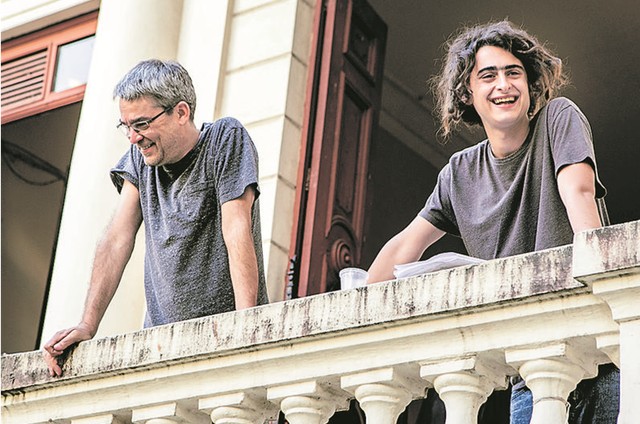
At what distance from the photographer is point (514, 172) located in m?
3.76

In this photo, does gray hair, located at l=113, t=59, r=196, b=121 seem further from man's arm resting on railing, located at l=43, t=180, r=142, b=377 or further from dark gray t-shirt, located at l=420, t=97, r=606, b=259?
dark gray t-shirt, located at l=420, t=97, r=606, b=259

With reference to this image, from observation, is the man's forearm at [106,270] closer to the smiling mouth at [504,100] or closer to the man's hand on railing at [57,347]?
the man's hand on railing at [57,347]

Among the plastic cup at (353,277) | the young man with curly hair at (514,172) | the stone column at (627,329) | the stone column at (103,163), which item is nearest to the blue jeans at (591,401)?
the young man with curly hair at (514,172)

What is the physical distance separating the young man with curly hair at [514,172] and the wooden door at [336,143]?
6.94 feet

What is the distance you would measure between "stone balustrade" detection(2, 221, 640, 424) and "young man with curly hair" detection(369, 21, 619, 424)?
0.45 metres

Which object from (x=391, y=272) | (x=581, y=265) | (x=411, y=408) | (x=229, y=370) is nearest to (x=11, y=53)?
(x=411, y=408)

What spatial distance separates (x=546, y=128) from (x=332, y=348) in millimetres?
934

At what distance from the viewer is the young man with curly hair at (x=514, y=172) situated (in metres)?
3.50

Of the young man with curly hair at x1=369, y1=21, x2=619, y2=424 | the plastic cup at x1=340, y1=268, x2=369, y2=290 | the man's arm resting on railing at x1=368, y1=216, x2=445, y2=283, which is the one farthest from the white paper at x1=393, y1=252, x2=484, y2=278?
the plastic cup at x1=340, y1=268, x2=369, y2=290

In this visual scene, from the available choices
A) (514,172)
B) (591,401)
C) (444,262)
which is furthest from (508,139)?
(591,401)

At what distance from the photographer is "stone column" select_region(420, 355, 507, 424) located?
3037mm

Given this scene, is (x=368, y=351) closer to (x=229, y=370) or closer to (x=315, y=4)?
(x=229, y=370)

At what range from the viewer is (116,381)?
3.58m

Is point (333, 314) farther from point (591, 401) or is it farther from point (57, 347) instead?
point (57, 347)
